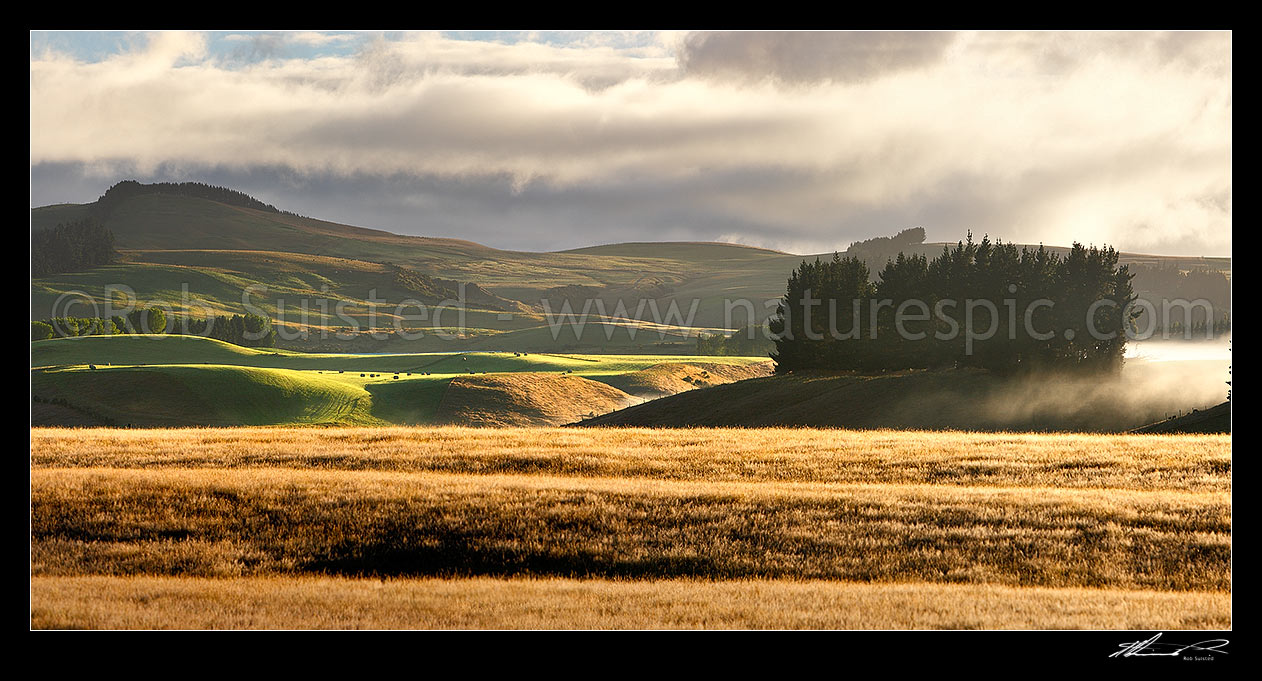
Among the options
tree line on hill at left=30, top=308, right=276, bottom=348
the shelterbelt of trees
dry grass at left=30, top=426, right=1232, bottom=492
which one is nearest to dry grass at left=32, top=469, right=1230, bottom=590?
dry grass at left=30, top=426, right=1232, bottom=492

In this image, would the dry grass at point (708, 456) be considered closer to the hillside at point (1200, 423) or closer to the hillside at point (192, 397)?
the hillside at point (1200, 423)

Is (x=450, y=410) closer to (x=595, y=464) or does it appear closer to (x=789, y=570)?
(x=595, y=464)

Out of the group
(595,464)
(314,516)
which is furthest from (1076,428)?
(314,516)

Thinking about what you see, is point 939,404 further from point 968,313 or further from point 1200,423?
point 1200,423

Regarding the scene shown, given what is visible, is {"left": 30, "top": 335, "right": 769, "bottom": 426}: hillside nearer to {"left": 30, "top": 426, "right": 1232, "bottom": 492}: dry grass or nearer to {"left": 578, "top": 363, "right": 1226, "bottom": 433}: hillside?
{"left": 578, "top": 363, "right": 1226, "bottom": 433}: hillside

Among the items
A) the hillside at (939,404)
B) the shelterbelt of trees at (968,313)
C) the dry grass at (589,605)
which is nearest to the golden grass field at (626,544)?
the dry grass at (589,605)
